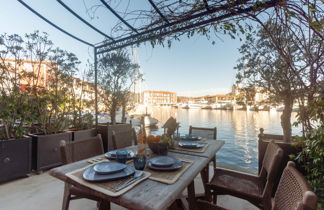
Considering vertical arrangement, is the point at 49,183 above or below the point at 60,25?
below

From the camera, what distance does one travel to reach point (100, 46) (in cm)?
306

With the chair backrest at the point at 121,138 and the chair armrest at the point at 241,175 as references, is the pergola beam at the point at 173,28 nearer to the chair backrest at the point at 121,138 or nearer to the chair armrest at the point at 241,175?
the chair backrest at the point at 121,138

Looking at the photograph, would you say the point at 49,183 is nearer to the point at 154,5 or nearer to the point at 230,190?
the point at 230,190

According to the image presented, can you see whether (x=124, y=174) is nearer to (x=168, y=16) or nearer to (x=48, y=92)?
(x=168, y=16)

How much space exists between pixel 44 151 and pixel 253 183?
2865 mm

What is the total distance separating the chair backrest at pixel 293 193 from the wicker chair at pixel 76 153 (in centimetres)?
110

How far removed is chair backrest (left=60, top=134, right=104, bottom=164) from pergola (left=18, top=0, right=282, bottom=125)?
1.73m

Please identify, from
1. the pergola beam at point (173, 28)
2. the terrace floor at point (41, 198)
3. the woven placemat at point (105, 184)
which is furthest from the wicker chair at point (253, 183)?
the pergola beam at point (173, 28)

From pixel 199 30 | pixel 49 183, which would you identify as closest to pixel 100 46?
pixel 199 30

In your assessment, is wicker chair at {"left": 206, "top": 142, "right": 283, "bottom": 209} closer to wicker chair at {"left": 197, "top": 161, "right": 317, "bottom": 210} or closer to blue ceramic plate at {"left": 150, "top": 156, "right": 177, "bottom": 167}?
wicker chair at {"left": 197, "top": 161, "right": 317, "bottom": 210}

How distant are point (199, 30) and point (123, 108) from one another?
8.80ft

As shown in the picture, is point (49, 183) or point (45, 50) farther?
point (45, 50)

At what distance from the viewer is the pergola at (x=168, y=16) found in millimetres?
1736

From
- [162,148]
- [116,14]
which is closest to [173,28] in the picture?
[116,14]
